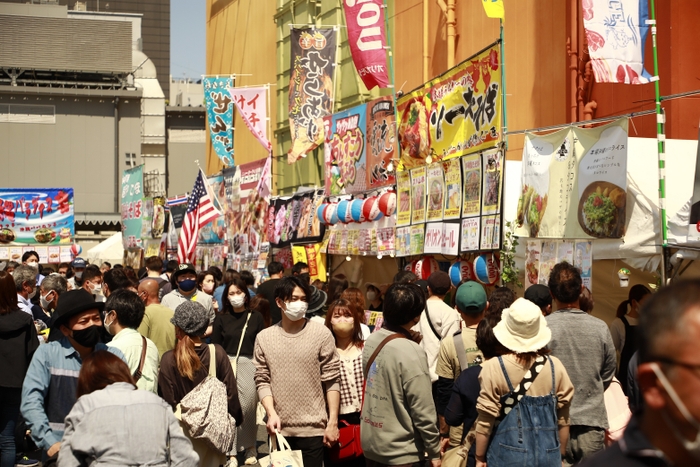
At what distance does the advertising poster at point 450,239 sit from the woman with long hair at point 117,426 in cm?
739

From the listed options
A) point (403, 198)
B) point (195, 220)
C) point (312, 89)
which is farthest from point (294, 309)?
point (195, 220)

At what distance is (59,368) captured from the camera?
5199 millimetres

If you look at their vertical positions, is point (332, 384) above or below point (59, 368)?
below

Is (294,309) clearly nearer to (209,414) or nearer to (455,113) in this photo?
(209,414)

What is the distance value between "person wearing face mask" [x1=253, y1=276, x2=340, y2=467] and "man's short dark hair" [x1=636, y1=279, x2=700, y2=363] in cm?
418

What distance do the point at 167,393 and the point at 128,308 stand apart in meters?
0.82

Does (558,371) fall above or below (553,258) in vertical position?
below

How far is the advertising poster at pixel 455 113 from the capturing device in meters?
10.7

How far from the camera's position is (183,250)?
754 inches

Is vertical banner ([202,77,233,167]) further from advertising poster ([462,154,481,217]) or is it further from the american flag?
advertising poster ([462,154,481,217])

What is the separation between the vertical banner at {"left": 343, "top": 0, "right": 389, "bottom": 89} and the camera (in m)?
14.0

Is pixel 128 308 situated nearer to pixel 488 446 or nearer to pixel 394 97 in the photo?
pixel 488 446

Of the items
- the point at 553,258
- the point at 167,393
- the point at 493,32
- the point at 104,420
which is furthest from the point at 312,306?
the point at 493,32

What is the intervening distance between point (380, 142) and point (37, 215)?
61.0 ft
